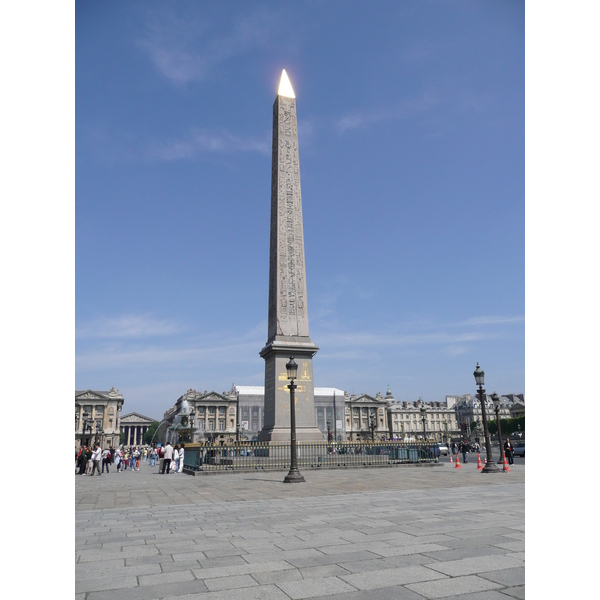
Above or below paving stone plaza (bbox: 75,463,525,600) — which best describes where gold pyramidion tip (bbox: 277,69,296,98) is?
above

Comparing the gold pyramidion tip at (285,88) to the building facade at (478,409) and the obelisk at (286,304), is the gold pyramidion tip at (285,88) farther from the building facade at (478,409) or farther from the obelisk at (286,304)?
the building facade at (478,409)

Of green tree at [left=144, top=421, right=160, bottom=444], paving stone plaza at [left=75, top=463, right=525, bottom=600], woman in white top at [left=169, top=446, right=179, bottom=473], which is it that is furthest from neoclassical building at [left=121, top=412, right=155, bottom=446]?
paving stone plaza at [left=75, top=463, right=525, bottom=600]

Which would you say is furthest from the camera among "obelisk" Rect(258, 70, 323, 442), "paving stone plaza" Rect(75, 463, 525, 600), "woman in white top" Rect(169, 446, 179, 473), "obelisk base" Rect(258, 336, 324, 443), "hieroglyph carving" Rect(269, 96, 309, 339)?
"woman in white top" Rect(169, 446, 179, 473)

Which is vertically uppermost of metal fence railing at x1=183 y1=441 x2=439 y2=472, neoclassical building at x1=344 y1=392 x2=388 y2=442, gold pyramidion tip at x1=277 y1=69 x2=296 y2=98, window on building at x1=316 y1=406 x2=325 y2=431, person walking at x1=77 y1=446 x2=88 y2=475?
gold pyramidion tip at x1=277 y1=69 x2=296 y2=98

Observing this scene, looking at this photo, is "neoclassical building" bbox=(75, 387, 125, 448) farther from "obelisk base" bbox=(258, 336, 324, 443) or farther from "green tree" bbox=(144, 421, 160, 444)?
"obelisk base" bbox=(258, 336, 324, 443)

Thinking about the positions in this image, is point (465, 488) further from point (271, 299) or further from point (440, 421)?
point (440, 421)

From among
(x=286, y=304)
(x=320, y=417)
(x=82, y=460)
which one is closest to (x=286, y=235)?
(x=286, y=304)

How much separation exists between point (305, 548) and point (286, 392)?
16359 millimetres

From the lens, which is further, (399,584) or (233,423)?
(233,423)

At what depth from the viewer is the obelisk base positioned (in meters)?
22.1

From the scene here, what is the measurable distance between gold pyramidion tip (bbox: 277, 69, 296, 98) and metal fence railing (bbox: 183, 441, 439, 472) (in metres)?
18.1

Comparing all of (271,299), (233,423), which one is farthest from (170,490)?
(233,423)
